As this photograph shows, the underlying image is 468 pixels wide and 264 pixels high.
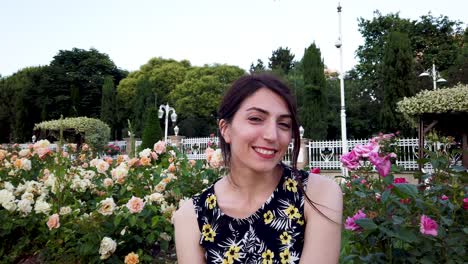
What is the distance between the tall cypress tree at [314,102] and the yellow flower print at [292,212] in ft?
69.5

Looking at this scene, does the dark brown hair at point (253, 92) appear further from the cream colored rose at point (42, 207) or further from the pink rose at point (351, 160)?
the cream colored rose at point (42, 207)

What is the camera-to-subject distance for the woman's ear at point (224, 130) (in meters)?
1.46

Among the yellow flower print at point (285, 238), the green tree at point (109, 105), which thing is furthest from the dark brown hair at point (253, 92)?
the green tree at point (109, 105)

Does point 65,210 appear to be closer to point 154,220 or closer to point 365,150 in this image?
point 154,220

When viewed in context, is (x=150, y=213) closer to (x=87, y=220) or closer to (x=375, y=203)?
(x=87, y=220)

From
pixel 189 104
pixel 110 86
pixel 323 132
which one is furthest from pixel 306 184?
pixel 110 86

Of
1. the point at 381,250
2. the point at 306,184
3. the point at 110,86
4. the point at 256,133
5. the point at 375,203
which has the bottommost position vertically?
the point at 381,250

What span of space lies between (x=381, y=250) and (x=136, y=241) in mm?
1657

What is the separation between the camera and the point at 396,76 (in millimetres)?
19672

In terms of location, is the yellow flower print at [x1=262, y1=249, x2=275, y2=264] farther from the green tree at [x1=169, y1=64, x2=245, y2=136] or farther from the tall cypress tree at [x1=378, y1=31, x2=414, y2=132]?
the green tree at [x1=169, y1=64, x2=245, y2=136]

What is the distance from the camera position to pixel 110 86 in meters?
34.1

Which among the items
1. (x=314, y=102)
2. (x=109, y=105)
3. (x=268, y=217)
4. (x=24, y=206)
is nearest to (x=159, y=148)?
(x=24, y=206)

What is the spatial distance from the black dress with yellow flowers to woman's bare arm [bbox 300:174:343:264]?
0.05 meters

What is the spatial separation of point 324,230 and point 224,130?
0.53m
